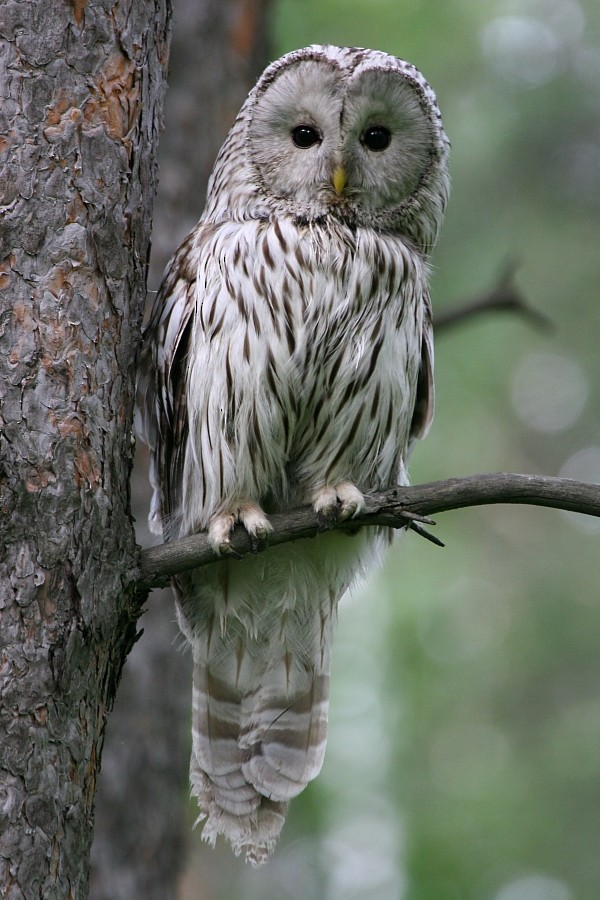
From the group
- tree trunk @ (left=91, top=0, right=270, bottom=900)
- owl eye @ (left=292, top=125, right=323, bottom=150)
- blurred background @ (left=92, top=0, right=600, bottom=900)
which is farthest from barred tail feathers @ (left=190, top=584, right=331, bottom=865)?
blurred background @ (left=92, top=0, right=600, bottom=900)

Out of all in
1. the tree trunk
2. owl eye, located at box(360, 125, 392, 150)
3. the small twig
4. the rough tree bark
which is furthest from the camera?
the small twig

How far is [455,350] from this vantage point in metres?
7.92

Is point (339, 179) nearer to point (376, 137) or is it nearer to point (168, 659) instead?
point (376, 137)

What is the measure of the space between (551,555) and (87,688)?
22.6ft

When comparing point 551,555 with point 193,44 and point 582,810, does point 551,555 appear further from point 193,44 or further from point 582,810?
point 193,44

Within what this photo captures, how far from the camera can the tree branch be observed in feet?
7.69

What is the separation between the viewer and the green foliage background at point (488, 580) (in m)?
6.54

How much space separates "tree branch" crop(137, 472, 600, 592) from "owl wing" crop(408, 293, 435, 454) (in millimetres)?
851

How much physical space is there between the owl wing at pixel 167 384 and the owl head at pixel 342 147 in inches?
10.8

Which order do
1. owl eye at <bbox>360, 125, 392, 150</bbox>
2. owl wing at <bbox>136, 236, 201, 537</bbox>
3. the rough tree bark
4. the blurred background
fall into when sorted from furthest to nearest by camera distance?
the blurred background < owl eye at <bbox>360, 125, 392, 150</bbox> < owl wing at <bbox>136, 236, 201, 537</bbox> < the rough tree bark

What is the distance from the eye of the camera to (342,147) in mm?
3096

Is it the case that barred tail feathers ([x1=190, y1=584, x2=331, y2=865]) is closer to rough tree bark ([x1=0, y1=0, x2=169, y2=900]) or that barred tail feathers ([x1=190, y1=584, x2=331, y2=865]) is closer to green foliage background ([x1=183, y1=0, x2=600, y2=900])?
rough tree bark ([x1=0, y1=0, x2=169, y2=900])

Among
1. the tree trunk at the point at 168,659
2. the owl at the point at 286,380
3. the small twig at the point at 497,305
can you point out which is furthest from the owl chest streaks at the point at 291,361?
the small twig at the point at 497,305

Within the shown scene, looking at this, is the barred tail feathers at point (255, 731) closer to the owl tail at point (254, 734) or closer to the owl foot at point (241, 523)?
the owl tail at point (254, 734)
